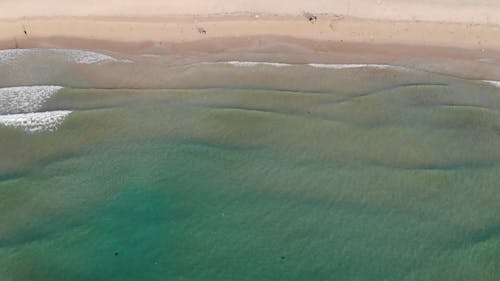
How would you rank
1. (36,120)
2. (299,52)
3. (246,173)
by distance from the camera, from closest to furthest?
1. (246,173)
2. (36,120)
3. (299,52)

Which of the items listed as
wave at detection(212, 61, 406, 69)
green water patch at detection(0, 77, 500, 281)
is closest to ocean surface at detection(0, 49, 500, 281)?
green water patch at detection(0, 77, 500, 281)

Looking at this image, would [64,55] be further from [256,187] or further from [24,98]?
[256,187]

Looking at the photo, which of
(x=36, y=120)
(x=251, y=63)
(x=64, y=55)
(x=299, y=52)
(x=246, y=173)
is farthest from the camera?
(x=299, y=52)

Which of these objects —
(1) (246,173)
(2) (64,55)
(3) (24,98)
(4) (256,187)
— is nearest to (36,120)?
(3) (24,98)

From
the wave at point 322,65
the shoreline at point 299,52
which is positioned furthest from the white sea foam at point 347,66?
the shoreline at point 299,52

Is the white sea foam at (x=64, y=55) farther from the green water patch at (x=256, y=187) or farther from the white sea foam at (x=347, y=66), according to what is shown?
the white sea foam at (x=347, y=66)
